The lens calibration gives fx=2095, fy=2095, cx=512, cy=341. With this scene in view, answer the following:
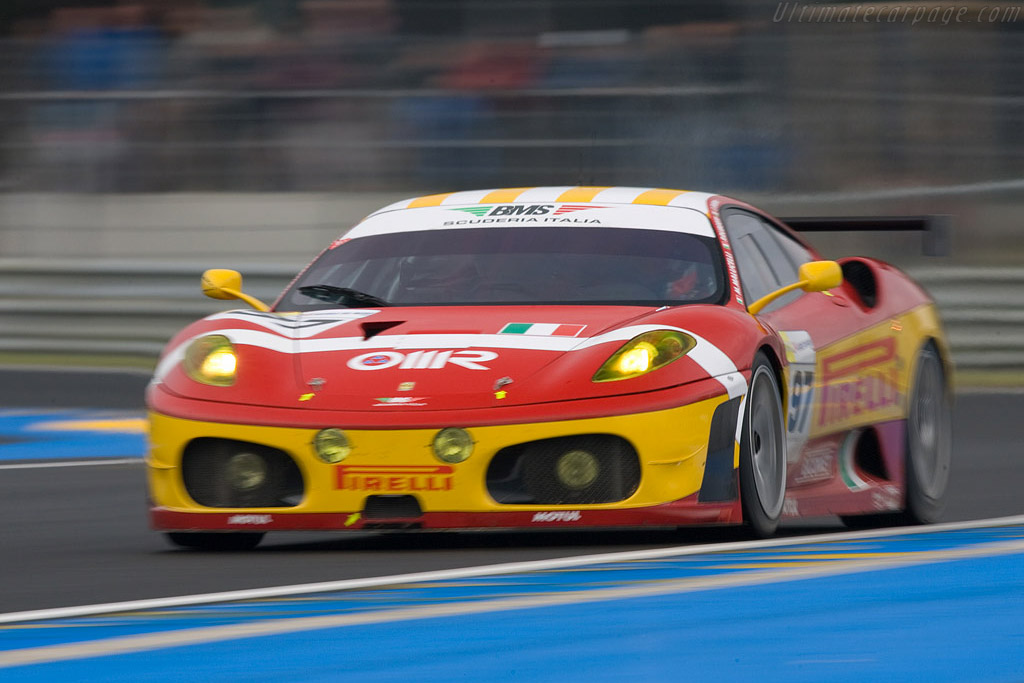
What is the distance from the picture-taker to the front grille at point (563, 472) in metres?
5.30

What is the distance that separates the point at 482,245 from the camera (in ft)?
20.9

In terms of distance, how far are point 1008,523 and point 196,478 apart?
7.49 feet

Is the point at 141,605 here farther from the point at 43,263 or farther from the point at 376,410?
the point at 43,263

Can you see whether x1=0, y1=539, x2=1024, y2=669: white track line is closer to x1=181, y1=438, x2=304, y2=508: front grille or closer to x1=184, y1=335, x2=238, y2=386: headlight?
x1=181, y1=438, x2=304, y2=508: front grille

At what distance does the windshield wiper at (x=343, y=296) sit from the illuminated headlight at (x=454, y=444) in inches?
37.3

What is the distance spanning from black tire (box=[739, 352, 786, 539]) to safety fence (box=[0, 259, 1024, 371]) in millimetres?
6803

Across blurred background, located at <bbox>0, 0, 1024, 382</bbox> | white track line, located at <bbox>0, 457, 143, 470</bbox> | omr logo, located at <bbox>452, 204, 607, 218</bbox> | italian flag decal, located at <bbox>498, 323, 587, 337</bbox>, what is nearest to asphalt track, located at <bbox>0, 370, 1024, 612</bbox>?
white track line, located at <bbox>0, 457, 143, 470</bbox>

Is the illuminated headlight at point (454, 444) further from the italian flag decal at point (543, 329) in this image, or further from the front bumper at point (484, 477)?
the italian flag decal at point (543, 329)

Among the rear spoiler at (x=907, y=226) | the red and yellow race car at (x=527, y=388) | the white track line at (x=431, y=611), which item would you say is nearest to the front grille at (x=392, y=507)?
the red and yellow race car at (x=527, y=388)

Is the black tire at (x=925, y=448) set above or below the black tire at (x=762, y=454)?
below

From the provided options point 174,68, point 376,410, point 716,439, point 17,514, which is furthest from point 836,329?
point 174,68

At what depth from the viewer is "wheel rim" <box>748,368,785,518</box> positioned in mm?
5586

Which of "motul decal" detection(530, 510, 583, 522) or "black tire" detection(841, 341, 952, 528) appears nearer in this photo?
"motul decal" detection(530, 510, 583, 522)

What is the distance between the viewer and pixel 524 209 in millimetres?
6574
